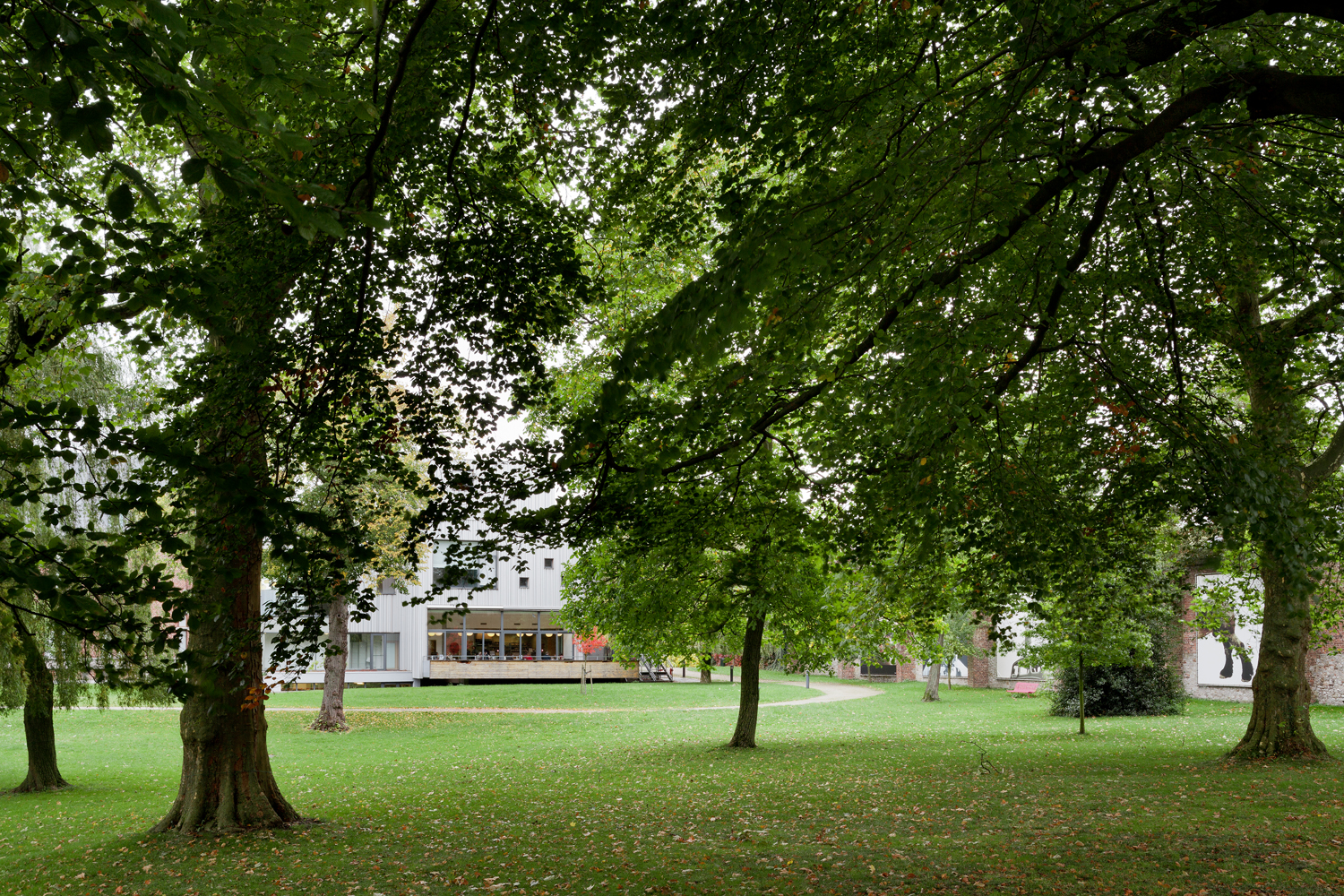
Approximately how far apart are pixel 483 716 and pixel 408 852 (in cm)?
2161

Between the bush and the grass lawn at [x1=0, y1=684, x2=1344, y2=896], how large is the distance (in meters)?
3.31

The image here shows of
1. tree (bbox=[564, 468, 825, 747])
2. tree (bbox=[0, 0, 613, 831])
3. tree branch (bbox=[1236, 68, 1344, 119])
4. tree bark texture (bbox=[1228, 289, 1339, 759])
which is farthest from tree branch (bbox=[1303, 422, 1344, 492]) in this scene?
tree (bbox=[0, 0, 613, 831])

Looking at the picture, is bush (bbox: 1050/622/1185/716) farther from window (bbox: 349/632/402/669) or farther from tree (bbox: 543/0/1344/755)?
window (bbox: 349/632/402/669)

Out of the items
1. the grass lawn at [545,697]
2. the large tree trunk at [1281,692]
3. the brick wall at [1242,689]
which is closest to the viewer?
the large tree trunk at [1281,692]

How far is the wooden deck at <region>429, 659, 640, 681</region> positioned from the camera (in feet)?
149

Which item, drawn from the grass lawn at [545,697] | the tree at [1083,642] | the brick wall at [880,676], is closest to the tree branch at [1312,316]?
the tree at [1083,642]

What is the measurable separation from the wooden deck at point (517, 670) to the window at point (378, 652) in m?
2.20

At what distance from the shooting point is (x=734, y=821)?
1109 cm

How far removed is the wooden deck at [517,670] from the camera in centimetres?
4538

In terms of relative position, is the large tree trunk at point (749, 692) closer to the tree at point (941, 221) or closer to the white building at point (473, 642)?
the tree at point (941, 221)

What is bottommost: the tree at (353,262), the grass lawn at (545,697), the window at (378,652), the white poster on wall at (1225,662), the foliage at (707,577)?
the grass lawn at (545,697)

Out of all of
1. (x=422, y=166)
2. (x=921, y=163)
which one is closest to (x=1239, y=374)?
(x=921, y=163)

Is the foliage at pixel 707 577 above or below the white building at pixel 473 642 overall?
above

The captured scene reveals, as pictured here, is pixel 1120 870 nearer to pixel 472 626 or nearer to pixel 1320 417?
pixel 1320 417
